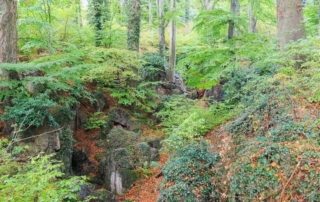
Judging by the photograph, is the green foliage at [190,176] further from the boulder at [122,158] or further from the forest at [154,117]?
the boulder at [122,158]

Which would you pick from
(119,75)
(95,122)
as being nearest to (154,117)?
(119,75)

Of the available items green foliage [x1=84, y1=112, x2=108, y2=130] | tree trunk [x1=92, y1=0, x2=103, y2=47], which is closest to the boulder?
green foliage [x1=84, y1=112, x2=108, y2=130]

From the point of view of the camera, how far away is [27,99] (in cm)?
Answer: 637

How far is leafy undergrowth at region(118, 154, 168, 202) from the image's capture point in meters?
7.07

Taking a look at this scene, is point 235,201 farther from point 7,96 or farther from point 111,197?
point 7,96

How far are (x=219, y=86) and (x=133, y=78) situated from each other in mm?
5542

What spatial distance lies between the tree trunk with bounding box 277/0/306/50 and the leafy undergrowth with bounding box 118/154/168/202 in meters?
5.26

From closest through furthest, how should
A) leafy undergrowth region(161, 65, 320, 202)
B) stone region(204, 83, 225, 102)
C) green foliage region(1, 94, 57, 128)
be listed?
leafy undergrowth region(161, 65, 320, 202) < green foliage region(1, 94, 57, 128) < stone region(204, 83, 225, 102)

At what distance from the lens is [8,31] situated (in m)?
6.51

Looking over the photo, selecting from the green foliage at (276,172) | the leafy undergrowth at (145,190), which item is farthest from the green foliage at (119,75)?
the green foliage at (276,172)

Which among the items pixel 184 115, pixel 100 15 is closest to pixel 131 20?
pixel 100 15

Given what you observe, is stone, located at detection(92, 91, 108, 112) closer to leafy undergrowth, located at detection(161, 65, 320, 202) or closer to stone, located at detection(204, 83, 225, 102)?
leafy undergrowth, located at detection(161, 65, 320, 202)

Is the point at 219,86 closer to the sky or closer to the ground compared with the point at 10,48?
closer to the ground

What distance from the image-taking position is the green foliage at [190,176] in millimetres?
4555
